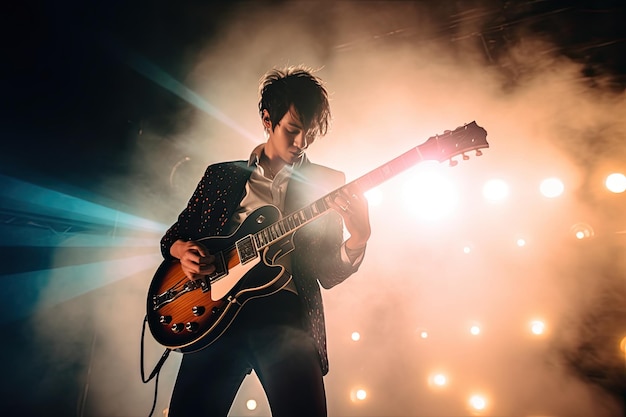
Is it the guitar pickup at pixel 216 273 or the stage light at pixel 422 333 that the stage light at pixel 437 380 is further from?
the guitar pickup at pixel 216 273

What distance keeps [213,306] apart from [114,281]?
2.89m

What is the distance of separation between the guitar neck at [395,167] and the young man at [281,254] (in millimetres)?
76

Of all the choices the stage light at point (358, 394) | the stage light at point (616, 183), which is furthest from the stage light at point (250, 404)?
the stage light at point (616, 183)

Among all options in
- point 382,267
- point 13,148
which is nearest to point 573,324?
point 382,267

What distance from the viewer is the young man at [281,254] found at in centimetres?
150

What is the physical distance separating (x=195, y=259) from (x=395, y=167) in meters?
1.24

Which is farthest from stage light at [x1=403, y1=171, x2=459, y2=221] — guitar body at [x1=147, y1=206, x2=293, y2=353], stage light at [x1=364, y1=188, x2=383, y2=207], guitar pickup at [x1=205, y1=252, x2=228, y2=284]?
guitar pickup at [x1=205, y1=252, x2=228, y2=284]

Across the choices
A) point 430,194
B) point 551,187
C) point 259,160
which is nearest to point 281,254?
point 259,160

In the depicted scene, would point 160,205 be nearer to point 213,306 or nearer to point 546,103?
point 213,306

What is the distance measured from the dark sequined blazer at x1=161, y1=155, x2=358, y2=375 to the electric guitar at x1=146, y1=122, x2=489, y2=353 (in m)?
0.14

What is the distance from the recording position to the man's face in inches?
83.0

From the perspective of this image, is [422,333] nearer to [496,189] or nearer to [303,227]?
[496,189]

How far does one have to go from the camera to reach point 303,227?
6.41 feet

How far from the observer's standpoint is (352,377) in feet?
15.5
